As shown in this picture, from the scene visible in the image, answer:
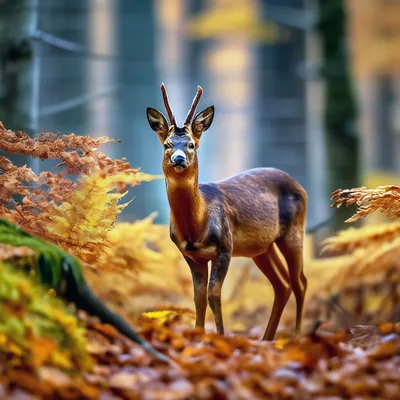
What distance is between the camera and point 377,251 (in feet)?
20.6

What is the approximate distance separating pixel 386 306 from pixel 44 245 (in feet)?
11.8

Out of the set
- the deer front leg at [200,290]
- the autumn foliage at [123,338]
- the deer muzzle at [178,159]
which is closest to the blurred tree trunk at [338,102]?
the autumn foliage at [123,338]

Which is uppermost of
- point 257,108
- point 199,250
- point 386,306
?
point 257,108

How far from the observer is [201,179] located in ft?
41.0

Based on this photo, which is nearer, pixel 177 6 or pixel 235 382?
pixel 235 382

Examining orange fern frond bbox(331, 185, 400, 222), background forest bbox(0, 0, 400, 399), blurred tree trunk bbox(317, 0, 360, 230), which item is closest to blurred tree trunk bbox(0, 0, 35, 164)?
background forest bbox(0, 0, 400, 399)

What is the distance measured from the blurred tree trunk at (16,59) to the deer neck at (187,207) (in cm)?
220

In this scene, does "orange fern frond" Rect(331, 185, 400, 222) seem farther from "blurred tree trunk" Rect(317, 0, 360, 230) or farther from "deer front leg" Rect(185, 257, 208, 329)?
"blurred tree trunk" Rect(317, 0, 360, 230)

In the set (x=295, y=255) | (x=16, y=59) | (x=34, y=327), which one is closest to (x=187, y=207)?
(x=295, y=255)

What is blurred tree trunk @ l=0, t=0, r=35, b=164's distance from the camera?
628 cm

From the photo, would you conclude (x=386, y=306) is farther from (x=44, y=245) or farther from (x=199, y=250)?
(x=44, y=245)

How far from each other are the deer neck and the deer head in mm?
75

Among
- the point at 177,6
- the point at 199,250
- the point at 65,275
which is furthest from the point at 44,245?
the point at 177,6

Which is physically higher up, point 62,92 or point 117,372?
point 62,92
